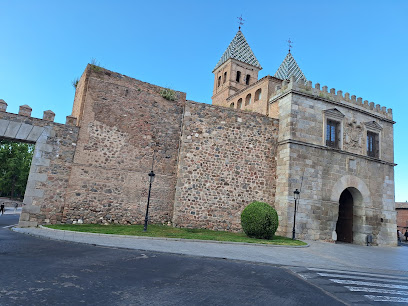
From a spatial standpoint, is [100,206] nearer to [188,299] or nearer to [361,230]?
[188,299]

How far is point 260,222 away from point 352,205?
8.74 m

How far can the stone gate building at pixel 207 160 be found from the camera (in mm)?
13648

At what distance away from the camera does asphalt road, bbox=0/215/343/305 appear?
170 inches

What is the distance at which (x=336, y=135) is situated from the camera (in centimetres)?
1797

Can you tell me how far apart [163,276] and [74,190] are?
9503 mm

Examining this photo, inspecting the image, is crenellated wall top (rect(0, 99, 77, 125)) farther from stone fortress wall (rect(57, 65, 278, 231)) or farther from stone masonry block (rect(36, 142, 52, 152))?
stone masonry block (rect(36, 142, 52, 152))

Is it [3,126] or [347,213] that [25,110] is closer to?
[3,126]

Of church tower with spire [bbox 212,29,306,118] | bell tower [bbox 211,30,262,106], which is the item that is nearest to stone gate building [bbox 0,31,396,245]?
church tower with spire [bbox 212,29,306,118]

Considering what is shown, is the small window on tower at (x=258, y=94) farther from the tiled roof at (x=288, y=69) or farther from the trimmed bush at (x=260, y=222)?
the trimmed bush at (x=260, y=222)

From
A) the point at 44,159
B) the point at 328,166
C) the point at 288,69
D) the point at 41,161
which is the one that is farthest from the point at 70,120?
the point at 288,69

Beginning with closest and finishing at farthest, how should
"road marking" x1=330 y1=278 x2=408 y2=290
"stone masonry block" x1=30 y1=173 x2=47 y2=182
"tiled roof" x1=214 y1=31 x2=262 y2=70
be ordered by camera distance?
"road marking" x1=330 y1=278 x2=408 y2=290 → "stone masonry block" x1=30 y1=173 x2=47 y2=182 → "tiled roof" x1=214 y1=31 x2=262 y2=70

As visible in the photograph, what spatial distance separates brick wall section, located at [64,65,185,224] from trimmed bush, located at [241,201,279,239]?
4.26 meters

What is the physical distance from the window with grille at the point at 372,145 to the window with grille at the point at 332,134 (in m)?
2.89

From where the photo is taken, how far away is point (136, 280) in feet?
17.5
